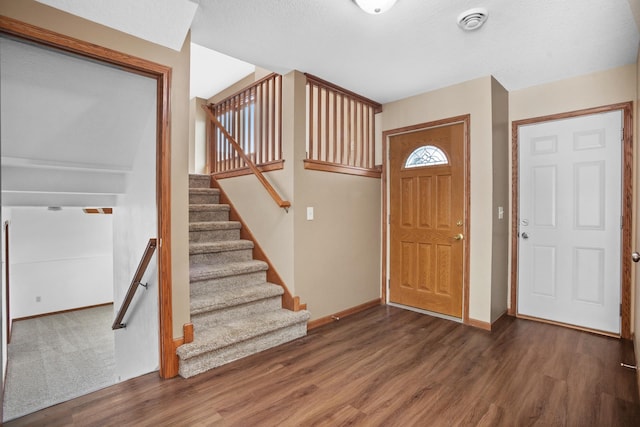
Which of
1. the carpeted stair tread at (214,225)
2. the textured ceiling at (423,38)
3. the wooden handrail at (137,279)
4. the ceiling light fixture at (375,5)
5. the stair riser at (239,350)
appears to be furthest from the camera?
the carpeted stair tread at (214,225)

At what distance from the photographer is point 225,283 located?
2844 millimetres

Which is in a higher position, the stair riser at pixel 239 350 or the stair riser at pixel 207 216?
the stair riser at pixel 207 216

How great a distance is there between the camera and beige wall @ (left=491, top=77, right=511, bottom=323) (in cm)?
302

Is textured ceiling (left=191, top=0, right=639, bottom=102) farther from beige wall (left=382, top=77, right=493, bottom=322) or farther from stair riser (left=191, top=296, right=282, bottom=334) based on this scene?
stair riser (left=191, top=296, right=282, bottom=334)

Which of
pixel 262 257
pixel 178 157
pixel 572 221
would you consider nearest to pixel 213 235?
pixel 262 257

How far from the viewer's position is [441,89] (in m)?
3.29

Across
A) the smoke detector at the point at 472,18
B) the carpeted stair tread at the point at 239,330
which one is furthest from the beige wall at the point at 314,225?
the smoke detector at the point at 472,18

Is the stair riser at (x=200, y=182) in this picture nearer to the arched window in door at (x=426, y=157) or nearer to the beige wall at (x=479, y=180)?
the arched window in door at (x=426, y=157)

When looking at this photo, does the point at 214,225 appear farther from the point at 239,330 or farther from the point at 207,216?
the point at 239,330

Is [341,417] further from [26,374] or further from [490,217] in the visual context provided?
[26,374]

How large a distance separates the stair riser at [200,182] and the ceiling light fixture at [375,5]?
2833 millimetres

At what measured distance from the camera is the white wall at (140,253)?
87.5 inches

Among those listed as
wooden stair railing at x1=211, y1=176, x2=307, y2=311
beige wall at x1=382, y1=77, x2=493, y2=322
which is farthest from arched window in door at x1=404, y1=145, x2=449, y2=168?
wooden stair railing at x1=211, y1=176, x2=307, y2=311

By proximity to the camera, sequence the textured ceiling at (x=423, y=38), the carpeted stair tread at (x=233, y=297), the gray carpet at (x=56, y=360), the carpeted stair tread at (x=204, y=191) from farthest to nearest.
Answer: the carpeted stair tread at (x=204, y=191), the gray carpet at (x=56, y=360), the carpeted stair tread at (x=233, y=297), the textured ceiling at (x=423, y=38)
